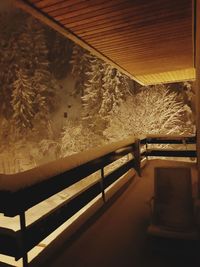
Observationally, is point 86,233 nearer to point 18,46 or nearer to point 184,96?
point 184,96

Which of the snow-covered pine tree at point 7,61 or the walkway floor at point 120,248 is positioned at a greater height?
the snow-covered pine tree at point 7,61

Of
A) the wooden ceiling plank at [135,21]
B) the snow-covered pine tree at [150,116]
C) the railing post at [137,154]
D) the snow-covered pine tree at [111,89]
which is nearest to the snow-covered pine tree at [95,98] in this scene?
the snow-covered pine tree at [111,89]

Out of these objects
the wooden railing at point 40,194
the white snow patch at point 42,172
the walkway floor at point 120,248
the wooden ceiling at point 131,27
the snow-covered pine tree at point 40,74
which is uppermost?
the snow-covered pine tree at point 40,74

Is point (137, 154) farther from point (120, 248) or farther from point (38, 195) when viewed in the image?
point (38, 195)

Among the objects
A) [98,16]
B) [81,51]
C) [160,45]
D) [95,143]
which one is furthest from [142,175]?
[81,51]

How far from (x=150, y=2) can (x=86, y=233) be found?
369 cm

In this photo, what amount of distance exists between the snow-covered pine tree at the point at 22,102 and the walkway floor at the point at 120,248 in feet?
65.8

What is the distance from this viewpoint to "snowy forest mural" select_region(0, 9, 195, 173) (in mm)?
21000

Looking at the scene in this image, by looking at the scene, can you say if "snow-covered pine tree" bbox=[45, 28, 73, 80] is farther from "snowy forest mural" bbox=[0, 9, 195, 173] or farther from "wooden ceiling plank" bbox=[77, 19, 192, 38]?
"wooden ceiling plank" bbox=[77, 19, 192, 38]

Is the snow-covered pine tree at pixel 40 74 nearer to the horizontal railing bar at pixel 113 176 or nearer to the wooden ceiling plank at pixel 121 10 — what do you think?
the horizontal railing bar at pixel 113 176

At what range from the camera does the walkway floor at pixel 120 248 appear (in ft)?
9.46

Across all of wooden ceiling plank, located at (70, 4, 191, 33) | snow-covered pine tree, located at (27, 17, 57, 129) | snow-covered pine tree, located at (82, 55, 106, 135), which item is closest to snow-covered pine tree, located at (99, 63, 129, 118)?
snow-covered pine tree, located at (82, 55, 106, 135)

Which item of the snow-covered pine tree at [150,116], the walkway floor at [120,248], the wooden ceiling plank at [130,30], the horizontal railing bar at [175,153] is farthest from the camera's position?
the snow-covered pine tree at [150,116]

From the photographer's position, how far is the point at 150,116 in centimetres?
1723
